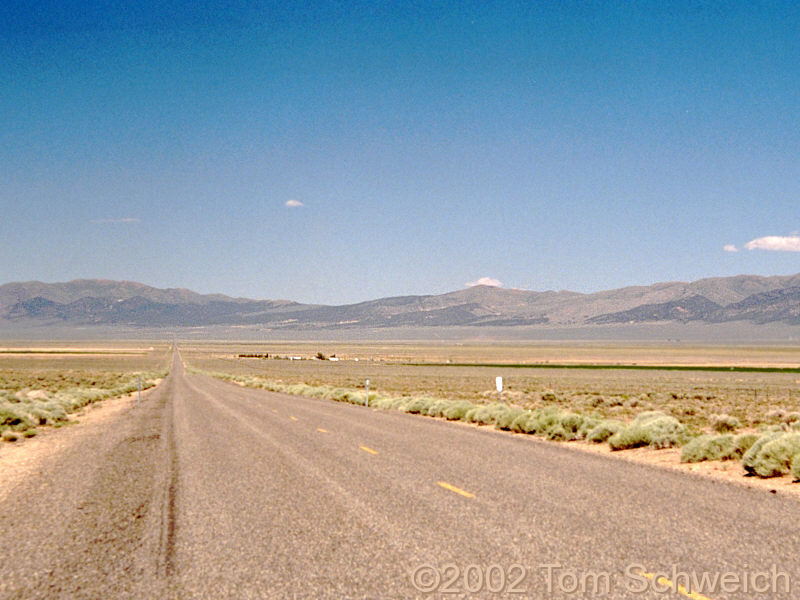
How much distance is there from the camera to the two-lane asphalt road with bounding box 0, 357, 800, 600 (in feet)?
20.0

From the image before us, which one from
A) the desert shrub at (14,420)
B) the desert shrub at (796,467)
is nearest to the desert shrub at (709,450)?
the desert shrub at (796,467)

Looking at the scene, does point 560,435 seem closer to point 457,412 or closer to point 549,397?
point 457,412

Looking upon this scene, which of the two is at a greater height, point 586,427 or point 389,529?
point 389,529

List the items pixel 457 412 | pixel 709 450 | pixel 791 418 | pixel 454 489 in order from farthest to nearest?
pixel 791 418, pixel 457 412, pixel 709 450, pixel 454 489

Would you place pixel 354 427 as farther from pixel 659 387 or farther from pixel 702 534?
pixel 659 387

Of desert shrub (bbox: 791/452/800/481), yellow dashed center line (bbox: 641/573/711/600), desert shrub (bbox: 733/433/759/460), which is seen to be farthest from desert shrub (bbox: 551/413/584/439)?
yellow dashed center line (bbox: 641/573/711/600)

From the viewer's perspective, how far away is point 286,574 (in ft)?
21.0

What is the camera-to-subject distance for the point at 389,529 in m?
7.83

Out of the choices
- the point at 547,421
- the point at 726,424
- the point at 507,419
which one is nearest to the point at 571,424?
the point at 547,421

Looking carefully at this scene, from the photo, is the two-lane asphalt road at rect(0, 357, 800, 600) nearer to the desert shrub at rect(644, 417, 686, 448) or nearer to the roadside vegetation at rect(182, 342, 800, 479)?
the roadside vegetation at rect(182, 342, 800, 479)

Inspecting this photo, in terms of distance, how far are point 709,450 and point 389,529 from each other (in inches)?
345

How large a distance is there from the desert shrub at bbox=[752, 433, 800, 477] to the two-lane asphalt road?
5.18 ft

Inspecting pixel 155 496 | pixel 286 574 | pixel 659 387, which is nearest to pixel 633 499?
pixel 286 574

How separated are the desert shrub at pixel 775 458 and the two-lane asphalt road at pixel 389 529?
1579 mm
